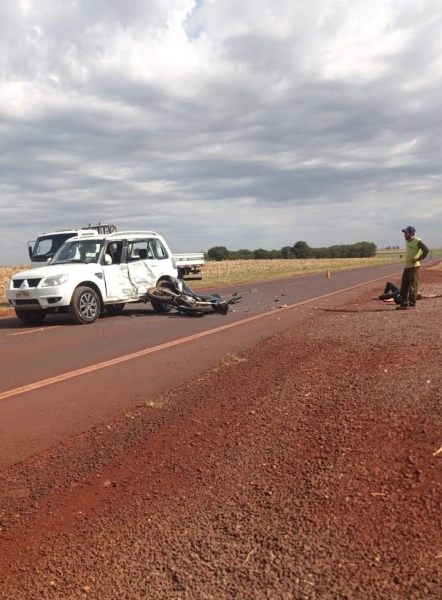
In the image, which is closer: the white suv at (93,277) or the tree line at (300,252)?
the white suv at (93,277)

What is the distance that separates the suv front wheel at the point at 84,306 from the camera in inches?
493

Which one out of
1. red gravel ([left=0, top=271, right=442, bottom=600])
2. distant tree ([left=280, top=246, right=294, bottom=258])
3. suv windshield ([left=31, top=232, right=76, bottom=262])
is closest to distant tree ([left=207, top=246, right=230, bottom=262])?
distant tree ([left=280, top=246, right=294, bottom=258])

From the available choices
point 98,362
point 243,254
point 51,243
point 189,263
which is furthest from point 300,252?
point 98,362

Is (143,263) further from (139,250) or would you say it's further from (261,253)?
(261,253)

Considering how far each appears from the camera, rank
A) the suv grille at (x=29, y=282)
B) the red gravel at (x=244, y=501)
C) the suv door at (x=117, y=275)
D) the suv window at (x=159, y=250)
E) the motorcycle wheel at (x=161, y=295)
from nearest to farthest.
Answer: the red gravel at (x=244, y=501), the suv grille at (x=29, y=282), the suv door at (x=117, y=275), the motorcycle wheel at (x=161, y=295), the suv window at (x=159, y=250)

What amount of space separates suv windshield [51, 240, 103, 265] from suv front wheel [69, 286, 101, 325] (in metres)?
1.03

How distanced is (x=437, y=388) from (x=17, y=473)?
142 inches

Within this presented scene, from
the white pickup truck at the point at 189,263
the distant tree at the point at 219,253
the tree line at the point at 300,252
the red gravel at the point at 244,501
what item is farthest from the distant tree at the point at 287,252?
the red gravel at the point at 244,501

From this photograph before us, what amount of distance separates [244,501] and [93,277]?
1057 centimetres

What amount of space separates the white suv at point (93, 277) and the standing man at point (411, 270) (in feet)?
20.1

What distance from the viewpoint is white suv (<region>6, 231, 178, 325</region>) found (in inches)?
490

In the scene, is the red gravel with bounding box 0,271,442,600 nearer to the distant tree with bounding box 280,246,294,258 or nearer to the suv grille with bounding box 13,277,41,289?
the suv grille with bounding box 13,277,41,289

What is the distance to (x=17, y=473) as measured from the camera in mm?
3990

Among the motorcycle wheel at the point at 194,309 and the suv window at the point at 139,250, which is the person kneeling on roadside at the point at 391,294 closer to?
the motorcycle wheel at the point at 194,309
